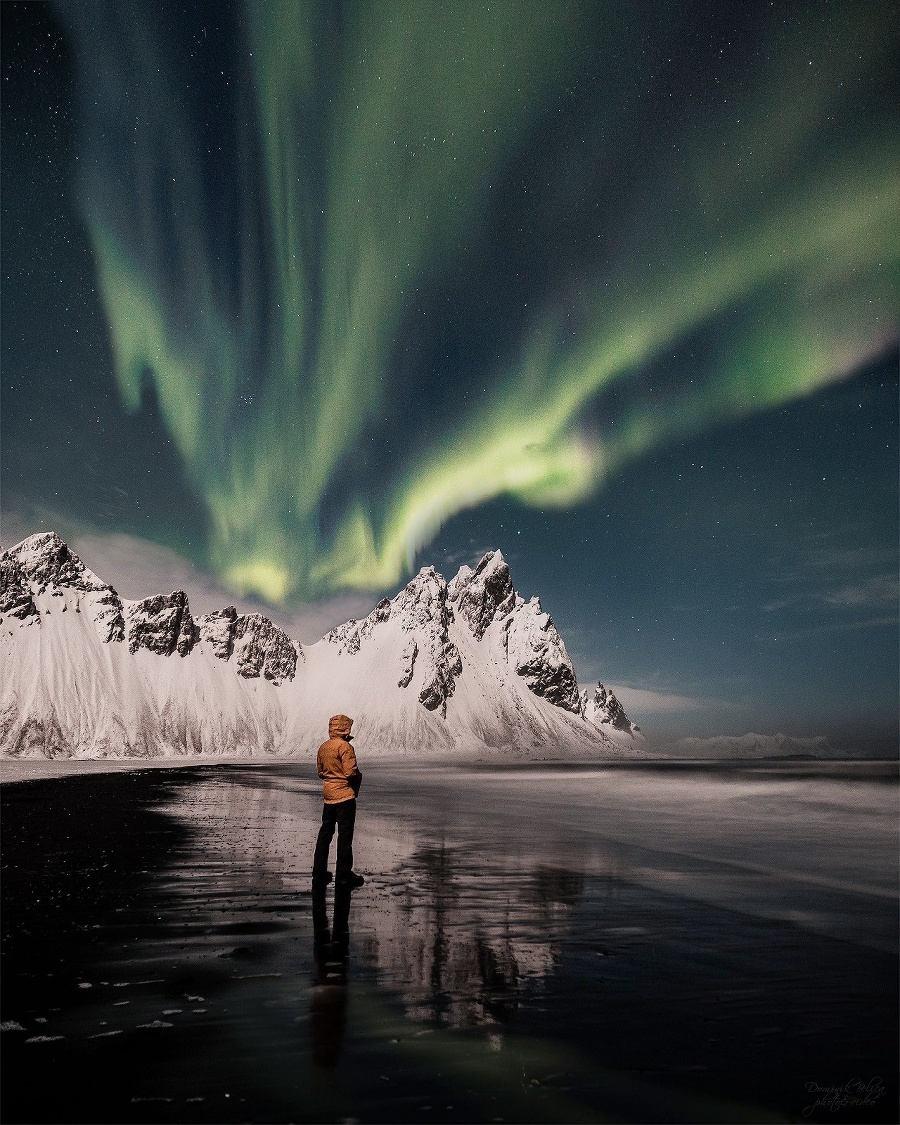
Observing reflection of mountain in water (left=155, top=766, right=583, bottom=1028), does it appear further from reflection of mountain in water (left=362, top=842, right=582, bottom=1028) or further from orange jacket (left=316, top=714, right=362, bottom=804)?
orange jacket (left=316, top=714, right=362, bottom=804)

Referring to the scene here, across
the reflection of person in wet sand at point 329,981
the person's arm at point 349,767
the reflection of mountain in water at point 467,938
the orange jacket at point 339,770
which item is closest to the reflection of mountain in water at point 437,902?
the reflection of mountain in water at point 467,938

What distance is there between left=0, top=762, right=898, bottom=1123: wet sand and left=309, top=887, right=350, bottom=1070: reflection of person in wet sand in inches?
1.4

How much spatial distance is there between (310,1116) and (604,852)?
13.7 m

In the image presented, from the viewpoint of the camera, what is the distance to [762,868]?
564 inches

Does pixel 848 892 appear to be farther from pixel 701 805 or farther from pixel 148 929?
pixel 701 805

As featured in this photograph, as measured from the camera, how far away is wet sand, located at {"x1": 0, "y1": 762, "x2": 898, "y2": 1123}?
14.6 feet

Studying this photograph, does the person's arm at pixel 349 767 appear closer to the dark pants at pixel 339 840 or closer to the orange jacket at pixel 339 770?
the orange jacket at pixel 339 770

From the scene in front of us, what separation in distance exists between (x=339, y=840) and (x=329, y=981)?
165 inches

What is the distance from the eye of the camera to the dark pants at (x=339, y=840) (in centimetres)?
1083

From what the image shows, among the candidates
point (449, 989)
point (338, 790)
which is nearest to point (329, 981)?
point (449, 989)

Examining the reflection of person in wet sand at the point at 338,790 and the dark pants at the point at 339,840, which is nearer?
the dark pants at the point at 339,840

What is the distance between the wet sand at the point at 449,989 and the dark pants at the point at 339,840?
0.58m

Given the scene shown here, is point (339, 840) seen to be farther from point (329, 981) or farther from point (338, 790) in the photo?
point (329, 981)

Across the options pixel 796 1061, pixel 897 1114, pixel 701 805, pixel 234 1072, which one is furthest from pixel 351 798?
pixel 701 805
